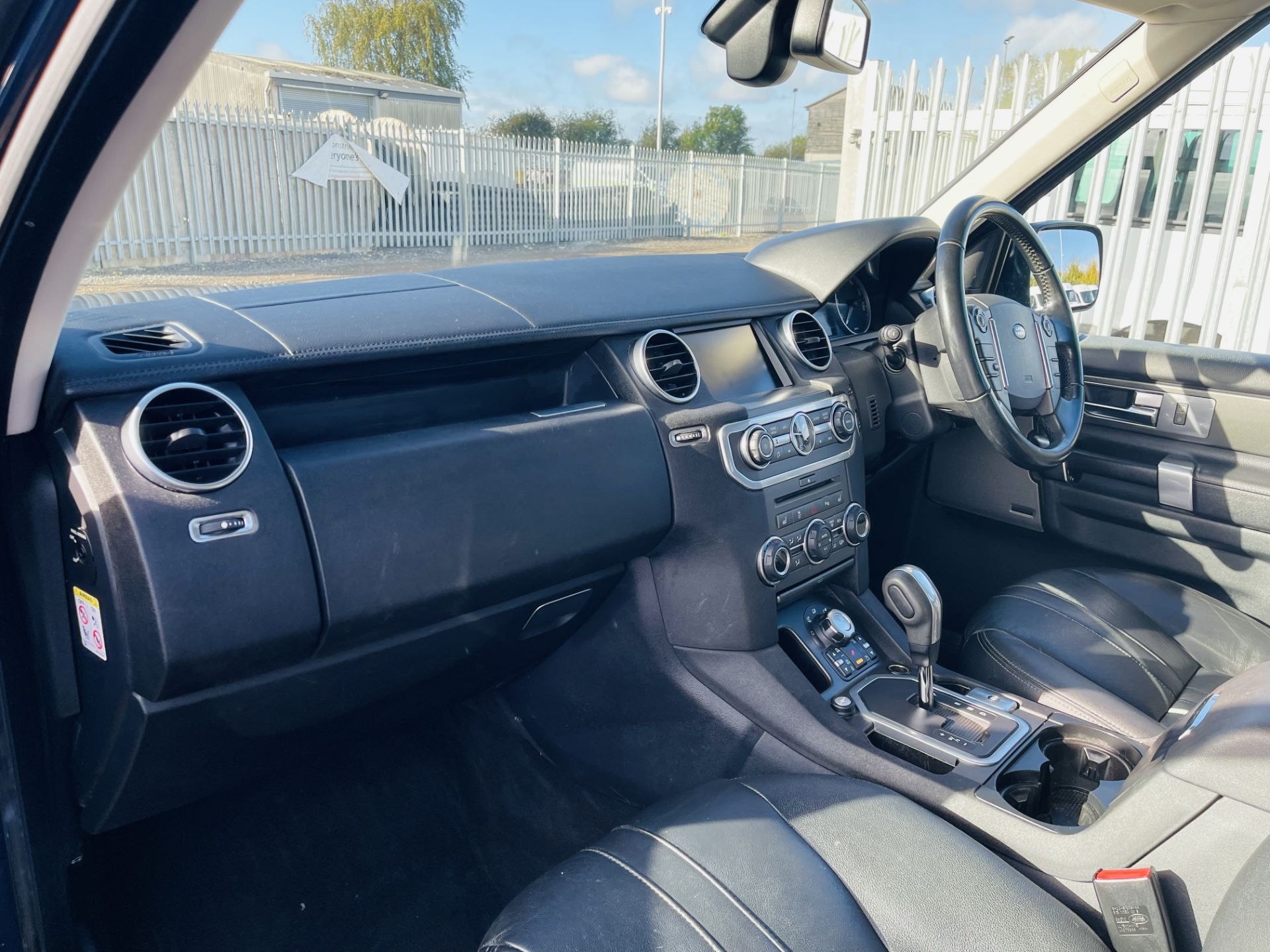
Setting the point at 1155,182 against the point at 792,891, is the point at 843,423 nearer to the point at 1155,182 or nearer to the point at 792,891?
the point at 792,891

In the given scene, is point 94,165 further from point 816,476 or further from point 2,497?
point 816,476

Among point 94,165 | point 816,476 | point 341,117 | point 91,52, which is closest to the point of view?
point 91,52

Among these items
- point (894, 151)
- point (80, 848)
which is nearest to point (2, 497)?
point (80, 848)

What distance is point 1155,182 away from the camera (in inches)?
193

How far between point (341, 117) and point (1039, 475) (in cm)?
207

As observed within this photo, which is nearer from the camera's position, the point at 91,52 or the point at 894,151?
the point at 91,52

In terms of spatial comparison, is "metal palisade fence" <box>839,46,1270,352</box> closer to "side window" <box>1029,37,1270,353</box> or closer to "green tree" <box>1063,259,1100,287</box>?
"side window" <box>1029,37,1270,353</box>

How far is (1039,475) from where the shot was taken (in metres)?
2.61

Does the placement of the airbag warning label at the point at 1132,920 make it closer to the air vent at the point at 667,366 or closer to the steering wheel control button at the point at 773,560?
the steering wheel control button at the point at 773,560

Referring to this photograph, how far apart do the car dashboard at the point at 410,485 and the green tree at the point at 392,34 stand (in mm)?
17257

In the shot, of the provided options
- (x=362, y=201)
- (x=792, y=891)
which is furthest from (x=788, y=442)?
(x=362, y=201)

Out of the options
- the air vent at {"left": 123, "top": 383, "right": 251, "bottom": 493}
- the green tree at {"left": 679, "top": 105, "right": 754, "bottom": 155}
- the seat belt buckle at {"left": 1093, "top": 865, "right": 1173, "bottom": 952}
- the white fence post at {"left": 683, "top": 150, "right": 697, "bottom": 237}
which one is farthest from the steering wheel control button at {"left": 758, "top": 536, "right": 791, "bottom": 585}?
the green tree at {"left": 679, "top": 105, "right": 754, "bottom": 155}

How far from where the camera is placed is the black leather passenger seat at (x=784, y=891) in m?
1.13

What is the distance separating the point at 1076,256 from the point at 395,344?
2055mm
